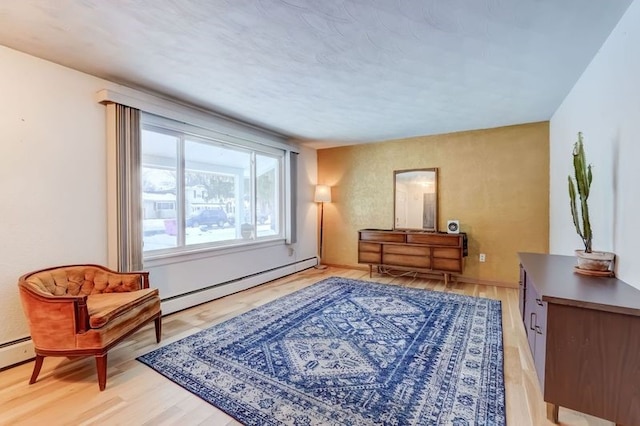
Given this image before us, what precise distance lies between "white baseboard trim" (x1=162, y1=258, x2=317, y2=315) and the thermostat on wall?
101 inches

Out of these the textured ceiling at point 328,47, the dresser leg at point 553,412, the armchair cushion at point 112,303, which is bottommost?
the dresser leg at point 553,412

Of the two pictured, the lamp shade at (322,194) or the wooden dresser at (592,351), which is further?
the lamp shade at (322,194)

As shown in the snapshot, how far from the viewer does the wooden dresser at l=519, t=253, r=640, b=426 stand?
1.36 meters

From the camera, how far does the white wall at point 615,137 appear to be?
165 cm

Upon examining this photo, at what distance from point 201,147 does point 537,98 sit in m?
3.87

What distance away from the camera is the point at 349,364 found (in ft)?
7.17

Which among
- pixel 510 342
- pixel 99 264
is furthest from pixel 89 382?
pixel 510 342

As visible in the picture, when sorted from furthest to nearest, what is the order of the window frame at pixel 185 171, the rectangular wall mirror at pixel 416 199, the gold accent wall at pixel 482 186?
the rectangular wall mirror at pixel 416 199, the gold accent wall at pixel 482 186, the window frame at pixel 185 171

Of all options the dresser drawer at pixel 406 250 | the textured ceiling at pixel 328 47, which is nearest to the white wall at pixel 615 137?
the textured ceiling at pixel 328 47

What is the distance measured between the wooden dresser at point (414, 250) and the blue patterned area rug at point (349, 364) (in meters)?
0.91

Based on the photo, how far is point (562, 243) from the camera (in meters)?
3.15

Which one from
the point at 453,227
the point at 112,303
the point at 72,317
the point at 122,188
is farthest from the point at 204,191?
the point at 453,227

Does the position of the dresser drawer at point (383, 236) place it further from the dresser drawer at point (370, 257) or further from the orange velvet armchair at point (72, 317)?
the orange velvet armchair at point (72, 317)

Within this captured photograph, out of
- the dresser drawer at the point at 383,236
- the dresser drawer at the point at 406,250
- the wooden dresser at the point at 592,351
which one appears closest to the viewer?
the wooden dresser at the point at 592,351
